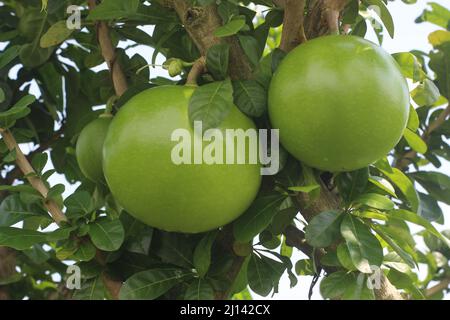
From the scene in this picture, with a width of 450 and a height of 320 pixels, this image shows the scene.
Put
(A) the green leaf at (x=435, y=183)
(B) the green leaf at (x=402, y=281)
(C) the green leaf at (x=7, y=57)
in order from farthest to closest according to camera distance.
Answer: (A) the green leaf at (x=435, y=183) < (C) the green leaf at (x=7, y=57) < (B) the green leaf at (x=402, y=281)

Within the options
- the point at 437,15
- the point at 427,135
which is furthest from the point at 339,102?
the point at 437,15

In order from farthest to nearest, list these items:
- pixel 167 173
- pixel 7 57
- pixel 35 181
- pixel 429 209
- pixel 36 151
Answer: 1. pixel 36 151
2. pixel 429 209
3. pixel 7 57
4. pixel 35 181
5. pixel 167 173

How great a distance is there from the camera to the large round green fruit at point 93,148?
1.17 m

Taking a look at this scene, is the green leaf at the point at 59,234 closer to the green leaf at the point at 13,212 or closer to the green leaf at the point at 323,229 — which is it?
the green leaf at the point at 13,212

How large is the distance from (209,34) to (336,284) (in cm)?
49

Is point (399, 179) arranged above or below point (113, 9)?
below

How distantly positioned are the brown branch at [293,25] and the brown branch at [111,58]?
373 mm

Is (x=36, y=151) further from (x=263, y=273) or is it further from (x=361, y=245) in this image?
(x=361, y=245)

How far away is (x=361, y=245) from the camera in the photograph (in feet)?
3.13

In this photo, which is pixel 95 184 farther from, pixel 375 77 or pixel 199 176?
pixel 375 77

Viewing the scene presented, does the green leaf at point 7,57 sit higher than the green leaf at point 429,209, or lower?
higher

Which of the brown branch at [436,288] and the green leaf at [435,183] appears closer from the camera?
the green leaf at [435,183]

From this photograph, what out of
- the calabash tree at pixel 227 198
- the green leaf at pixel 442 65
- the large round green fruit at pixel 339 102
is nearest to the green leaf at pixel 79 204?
the calabash tree at pixel 227 198

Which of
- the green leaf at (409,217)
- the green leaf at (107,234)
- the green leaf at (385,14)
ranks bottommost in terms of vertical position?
the green leaf at (409,217)
